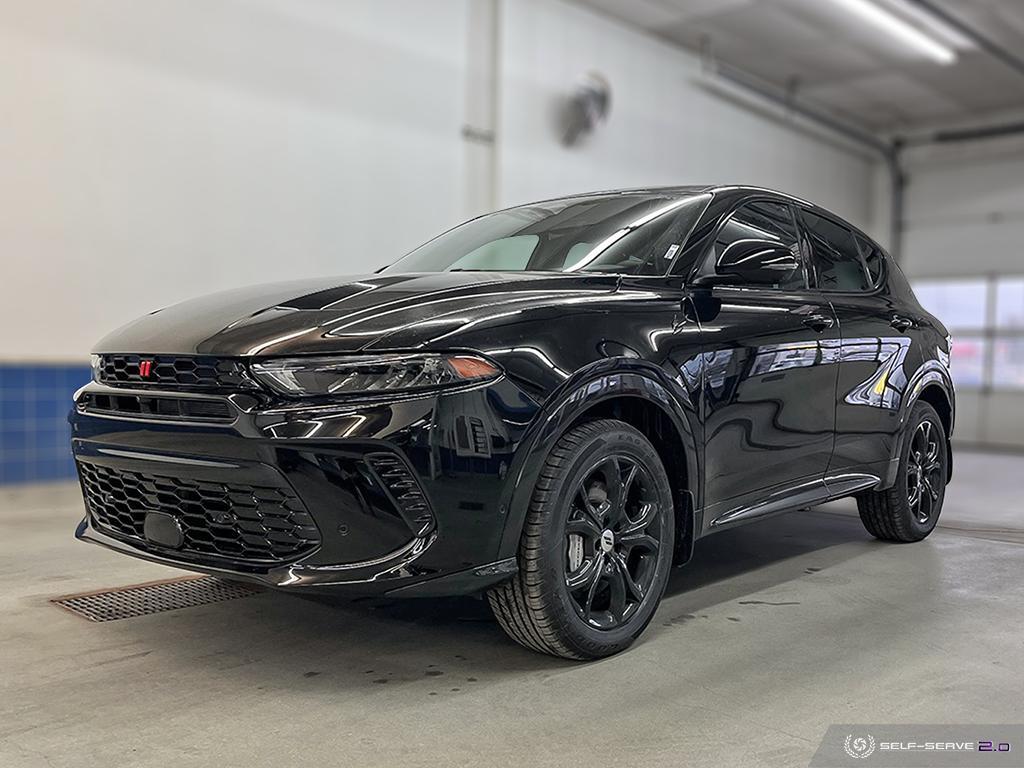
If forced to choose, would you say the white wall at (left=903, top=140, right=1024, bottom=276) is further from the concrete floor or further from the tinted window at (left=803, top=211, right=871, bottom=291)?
the concrete floor

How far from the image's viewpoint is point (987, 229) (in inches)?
507

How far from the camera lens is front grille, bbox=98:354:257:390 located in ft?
7.57

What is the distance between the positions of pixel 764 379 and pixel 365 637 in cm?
148

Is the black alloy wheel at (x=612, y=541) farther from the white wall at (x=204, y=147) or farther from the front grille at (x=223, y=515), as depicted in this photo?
the white wall at (x=204, y=147)

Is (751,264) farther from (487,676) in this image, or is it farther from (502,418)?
(487,676)

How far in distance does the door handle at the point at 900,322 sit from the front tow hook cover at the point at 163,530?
287cm

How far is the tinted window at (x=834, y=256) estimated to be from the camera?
3748 mm

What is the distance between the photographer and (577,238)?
3176 millimetres

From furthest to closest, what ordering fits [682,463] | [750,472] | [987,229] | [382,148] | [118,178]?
1. [987,229]
2. [382,148]
3. [118,178]
4. [750,472]
5. [682,463]

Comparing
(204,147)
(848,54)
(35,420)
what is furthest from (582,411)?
(848,54)

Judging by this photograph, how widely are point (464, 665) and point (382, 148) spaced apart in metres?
5.54

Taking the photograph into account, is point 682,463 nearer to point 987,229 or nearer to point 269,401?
point 269,401

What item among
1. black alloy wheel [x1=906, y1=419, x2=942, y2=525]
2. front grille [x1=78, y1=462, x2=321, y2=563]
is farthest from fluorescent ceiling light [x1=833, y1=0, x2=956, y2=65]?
front grille [x1=78, y1=462, x2=321, y2=563]

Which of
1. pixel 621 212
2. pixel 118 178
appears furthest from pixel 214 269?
pixel 621 212
